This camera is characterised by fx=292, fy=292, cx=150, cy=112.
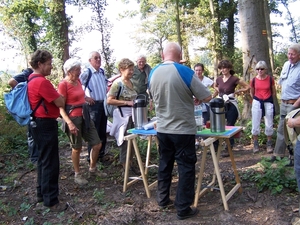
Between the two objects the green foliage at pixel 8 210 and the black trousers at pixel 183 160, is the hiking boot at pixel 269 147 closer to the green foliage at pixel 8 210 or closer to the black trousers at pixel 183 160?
the black trousers at pixel 183 160

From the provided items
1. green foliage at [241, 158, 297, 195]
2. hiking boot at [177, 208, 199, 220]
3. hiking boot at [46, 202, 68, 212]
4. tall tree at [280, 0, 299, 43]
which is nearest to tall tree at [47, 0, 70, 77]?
hiking boot at [46, 202, 68, 212]

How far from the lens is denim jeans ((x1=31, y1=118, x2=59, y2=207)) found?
3.39m

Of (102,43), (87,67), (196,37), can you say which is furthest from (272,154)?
(196,37)

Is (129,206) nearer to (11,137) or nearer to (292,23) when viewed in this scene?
(11,137)

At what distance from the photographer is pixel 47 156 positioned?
3.46 meters

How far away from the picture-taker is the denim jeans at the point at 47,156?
339 cm

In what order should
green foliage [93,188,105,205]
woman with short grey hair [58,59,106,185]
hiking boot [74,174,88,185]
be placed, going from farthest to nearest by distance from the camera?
hiking boot [74,174,88,185]
woman with short grey hair [58,59,106,185]
green foliage [93,188,105,205]

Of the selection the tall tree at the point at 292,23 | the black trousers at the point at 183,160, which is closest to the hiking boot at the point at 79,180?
the black trousers at the point at 183,160

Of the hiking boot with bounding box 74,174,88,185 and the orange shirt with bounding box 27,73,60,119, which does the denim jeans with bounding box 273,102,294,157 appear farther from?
the orange shirt with bounding box 27,73,60,119

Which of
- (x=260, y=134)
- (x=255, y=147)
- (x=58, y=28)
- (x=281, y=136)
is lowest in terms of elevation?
(x=255, y=147)

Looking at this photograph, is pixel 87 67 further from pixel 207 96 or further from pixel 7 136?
pixel 7 136

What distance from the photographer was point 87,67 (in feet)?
16.1

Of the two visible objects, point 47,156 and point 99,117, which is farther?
point 99,117

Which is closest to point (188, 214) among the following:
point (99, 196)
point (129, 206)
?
point (129, 206)
